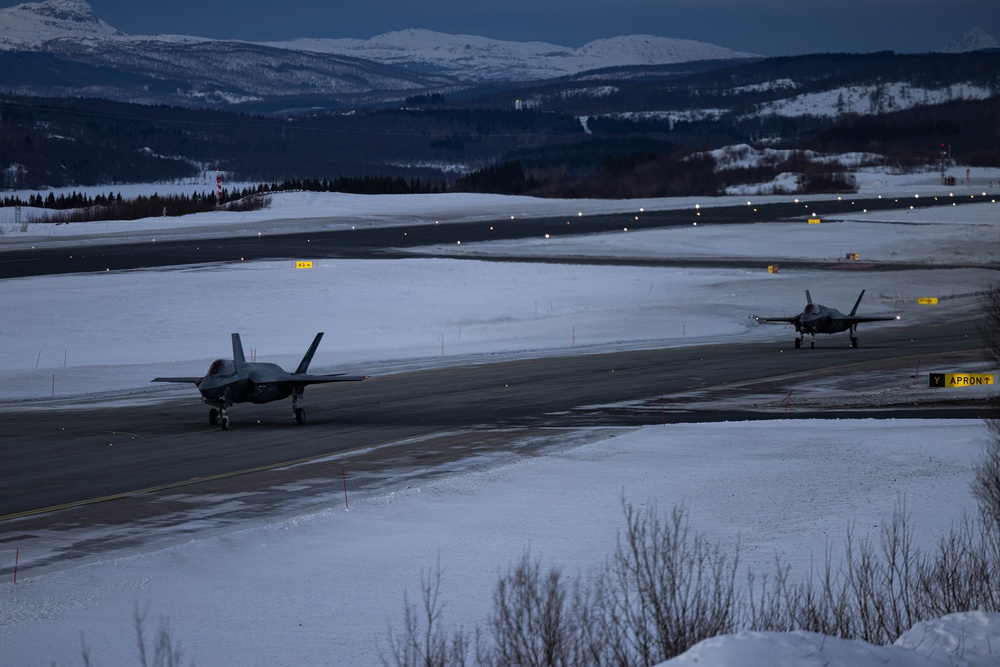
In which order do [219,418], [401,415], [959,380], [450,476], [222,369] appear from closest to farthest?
[450,476] → [222,369] → [219,418] → [401,415] → [959,380]

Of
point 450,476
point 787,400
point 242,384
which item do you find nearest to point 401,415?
point 242,384

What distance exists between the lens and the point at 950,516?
1978cm

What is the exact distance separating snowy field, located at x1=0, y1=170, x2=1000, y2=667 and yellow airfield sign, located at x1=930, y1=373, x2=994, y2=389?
23.2ft

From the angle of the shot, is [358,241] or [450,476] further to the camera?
[358,241]

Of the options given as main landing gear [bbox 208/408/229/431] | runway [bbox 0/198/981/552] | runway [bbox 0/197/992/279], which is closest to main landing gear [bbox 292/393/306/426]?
runway [bbox 0/198/981/552]

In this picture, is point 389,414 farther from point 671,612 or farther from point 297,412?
point 671,612

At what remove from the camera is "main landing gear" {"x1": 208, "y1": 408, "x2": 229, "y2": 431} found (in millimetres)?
31625

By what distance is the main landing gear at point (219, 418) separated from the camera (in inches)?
1245

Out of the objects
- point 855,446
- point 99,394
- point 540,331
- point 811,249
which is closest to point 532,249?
point 811,249

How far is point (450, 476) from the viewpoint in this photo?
2475 centimetres

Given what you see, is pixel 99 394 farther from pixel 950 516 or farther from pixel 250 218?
pixel 250 218

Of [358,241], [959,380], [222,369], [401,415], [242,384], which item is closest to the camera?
[222,369]

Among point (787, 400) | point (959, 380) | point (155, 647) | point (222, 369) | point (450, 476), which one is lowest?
point (155, 647)

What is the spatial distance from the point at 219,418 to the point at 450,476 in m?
9.74
